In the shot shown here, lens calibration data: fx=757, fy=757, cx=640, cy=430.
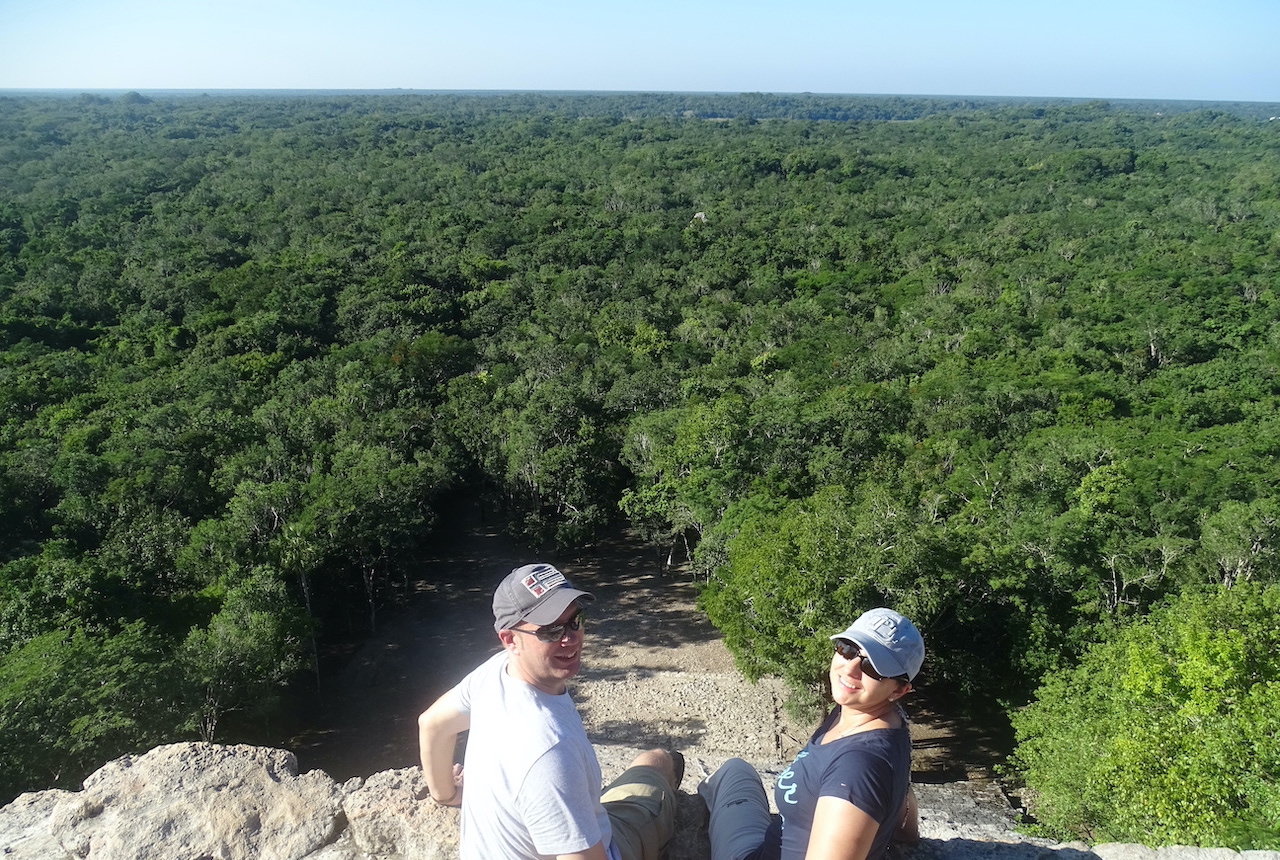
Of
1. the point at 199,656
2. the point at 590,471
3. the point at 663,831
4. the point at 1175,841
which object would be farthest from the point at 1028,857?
the point at 590,471

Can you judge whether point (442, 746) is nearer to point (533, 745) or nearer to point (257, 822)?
point (533, 745)

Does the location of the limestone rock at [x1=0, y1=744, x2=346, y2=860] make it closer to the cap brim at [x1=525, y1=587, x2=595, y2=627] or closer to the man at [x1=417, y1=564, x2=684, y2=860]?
the man at [x1=417, y1=564, x2=684, y2=860]

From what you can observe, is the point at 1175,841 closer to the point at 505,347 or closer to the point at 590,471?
the point at 590,471

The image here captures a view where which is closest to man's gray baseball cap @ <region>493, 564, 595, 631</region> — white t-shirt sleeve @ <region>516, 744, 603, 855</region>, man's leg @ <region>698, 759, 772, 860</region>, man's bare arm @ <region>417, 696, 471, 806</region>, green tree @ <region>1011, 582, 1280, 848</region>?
white t-shirt sleeve @ <region>516, 744, 603, 855</region>

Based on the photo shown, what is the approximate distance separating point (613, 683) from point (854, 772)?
49.5 feet

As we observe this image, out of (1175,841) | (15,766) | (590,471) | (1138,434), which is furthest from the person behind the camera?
(1138,434)

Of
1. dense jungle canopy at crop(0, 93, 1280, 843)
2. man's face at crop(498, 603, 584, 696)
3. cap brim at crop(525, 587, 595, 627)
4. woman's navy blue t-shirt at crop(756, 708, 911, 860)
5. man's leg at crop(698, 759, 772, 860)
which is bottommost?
dense jungle canopy at crop(0, 93, 1280, 843)

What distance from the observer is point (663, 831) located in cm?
441

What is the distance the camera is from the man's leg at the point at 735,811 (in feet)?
13.6

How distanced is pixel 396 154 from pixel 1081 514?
11346 cm

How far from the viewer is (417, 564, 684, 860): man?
10.4 feet

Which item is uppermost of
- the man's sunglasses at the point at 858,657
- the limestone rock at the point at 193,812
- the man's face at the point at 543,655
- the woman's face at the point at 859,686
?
the man's face at the point at 543,655

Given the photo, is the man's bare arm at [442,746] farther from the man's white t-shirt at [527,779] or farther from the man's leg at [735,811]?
the man's leg at [735,811]

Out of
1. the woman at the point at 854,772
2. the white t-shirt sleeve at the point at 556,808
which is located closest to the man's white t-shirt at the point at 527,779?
the white t-shirt sleeve at the point at 556,808
